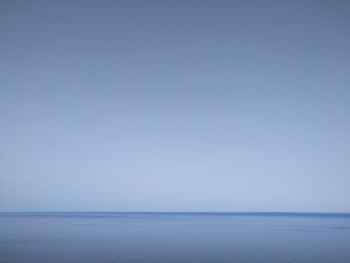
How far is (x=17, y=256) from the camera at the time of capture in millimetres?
27156

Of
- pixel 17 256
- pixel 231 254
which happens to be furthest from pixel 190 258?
pixel 17 256

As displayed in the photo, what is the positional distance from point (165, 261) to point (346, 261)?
13337mm

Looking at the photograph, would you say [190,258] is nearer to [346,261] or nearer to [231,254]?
[231,254]

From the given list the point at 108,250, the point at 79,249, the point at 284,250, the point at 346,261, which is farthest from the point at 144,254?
the point at 346,261

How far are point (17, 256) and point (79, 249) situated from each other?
592 centimetres

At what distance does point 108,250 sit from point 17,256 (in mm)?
7728

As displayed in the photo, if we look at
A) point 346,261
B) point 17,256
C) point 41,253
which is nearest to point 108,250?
point 41,253

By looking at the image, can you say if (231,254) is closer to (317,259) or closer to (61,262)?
(317,259)

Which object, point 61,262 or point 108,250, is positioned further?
point 108,250

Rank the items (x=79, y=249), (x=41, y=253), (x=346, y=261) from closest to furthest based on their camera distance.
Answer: (x=346, y=261) → (x=41, y=253) → (x=79, y=249)

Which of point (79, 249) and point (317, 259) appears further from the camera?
point (79, 249)

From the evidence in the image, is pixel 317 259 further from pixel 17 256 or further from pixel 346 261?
pixel 17 256

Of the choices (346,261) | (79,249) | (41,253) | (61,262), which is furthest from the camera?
(79,249)

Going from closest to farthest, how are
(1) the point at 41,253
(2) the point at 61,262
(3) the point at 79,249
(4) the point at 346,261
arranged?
(2) the point at 61,262, (4) the point at 346,261, (1) the point at 41,253, (3) the point at 79,249
